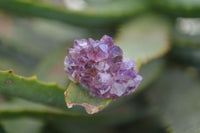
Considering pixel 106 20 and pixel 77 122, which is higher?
pixel 106 20

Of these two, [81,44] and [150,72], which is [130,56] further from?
[81,44]

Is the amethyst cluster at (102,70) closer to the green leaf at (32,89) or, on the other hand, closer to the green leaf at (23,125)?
the green leaf at (32,89)

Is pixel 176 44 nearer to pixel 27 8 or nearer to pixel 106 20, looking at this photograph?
pixel 106 20

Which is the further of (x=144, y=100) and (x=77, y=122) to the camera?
(x=144, y=100)

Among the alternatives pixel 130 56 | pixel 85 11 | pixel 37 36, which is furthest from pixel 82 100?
pixel 37 36

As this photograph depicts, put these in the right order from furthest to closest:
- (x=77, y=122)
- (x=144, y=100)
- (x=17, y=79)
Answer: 1. (x=144, y=100)
2. (x=77, y=122)
3. (x=17, y=79)

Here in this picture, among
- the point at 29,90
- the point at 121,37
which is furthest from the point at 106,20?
the point at 29,90

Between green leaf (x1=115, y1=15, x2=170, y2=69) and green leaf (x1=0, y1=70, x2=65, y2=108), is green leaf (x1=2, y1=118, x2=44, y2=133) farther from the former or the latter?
green leaf (x1=115, y1=15, x2=170, y2=69)
